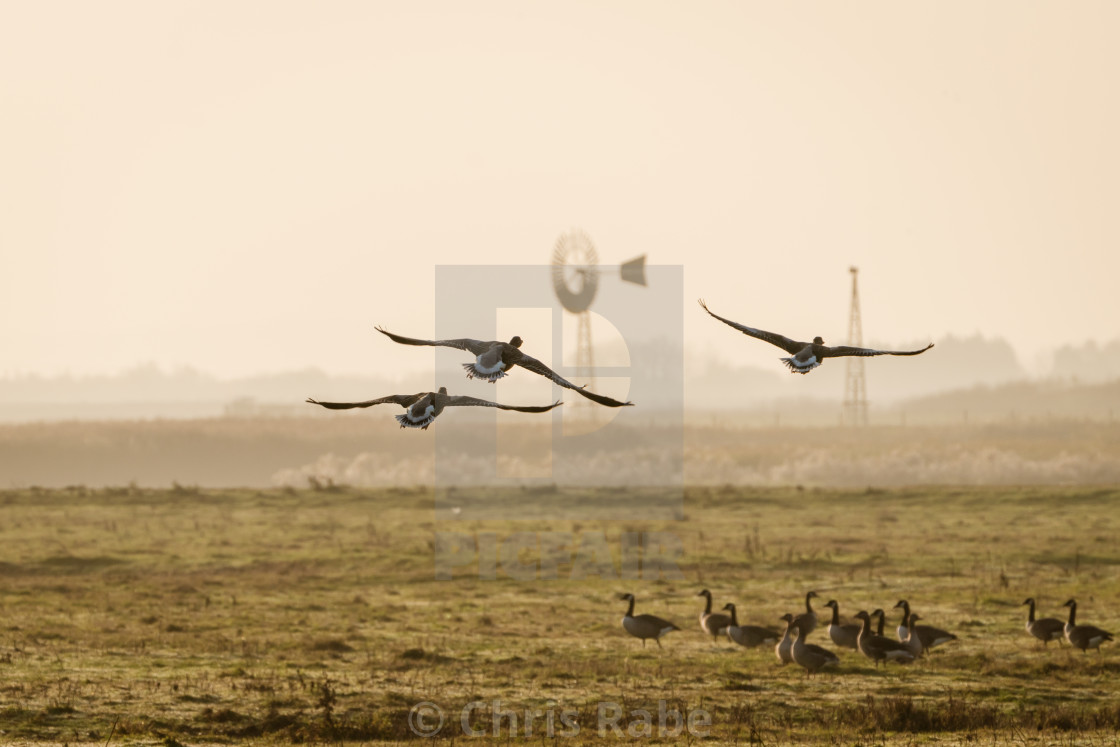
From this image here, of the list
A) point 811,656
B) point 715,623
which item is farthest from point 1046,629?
point 715,623

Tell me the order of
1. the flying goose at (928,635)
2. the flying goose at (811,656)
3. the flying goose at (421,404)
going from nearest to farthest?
the flying goose at (421,404) → the flying goose at (811,656) → the flying goose at (928,635)

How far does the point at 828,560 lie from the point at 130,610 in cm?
2946

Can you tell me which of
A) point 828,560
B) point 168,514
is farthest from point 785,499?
point 168,514

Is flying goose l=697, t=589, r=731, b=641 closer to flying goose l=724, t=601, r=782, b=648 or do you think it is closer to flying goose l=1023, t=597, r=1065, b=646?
flying goose l=724, t=601, r=782, b=648

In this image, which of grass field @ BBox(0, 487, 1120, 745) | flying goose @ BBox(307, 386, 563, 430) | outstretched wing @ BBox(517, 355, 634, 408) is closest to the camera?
outstretched wing @ BBox(517, 355, 634, 408)

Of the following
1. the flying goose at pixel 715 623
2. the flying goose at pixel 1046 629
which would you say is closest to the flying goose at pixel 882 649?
the flying goose at pixel 715 623

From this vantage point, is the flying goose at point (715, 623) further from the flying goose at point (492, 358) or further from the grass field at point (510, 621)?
the flying goose at point (492, 358)

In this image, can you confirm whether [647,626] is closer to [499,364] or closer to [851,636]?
[851,636]

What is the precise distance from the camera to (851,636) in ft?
103

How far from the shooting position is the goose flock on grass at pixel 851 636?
98.1ft

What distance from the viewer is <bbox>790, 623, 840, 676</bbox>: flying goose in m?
29.3

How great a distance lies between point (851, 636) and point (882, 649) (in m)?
1.47

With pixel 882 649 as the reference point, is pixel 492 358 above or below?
above

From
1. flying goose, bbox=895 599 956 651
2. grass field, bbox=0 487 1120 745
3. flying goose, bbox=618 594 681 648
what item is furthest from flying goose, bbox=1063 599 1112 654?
flying goose, bbox=618 594 681 648
